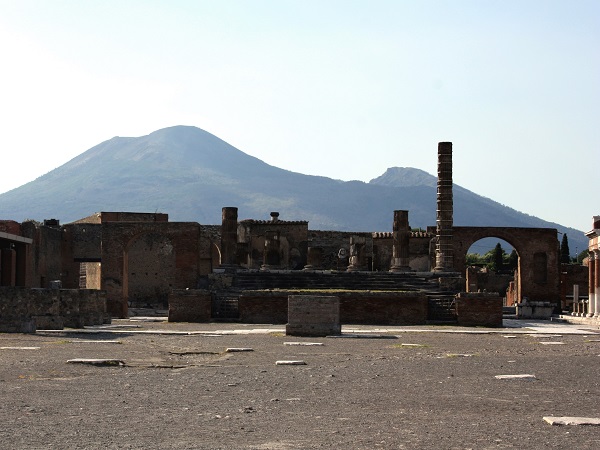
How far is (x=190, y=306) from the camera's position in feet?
96.9

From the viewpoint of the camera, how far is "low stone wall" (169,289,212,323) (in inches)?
1160

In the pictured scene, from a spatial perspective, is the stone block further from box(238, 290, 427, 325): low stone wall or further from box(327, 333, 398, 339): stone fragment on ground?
box(238, 290, 427, 325): low stone wall

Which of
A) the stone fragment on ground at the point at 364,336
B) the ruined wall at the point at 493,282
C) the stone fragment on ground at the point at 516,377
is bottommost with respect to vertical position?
the stone fragment on ground at the point at 364,336

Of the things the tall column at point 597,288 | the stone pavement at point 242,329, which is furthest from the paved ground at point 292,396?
the tall column at point 597,288

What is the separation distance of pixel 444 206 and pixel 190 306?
13749 mm

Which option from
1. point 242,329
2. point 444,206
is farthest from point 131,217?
point 242,329

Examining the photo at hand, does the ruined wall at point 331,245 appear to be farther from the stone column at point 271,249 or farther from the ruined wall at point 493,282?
the ruined wall at point 493,282

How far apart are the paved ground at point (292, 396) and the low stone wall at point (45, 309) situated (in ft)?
7.72

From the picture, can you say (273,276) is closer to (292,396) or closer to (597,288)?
(597,288)

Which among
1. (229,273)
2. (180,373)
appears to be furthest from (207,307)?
(180,373)

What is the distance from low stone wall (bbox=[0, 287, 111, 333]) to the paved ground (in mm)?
2354

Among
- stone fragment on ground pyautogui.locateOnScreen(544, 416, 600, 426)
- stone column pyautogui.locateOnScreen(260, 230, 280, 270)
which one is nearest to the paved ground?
stone fragment on ground pyautogui.locateOnScreen(544, 416, 600, 426)

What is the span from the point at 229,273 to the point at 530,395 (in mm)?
25148

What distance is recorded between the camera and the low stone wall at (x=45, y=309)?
819 inches
